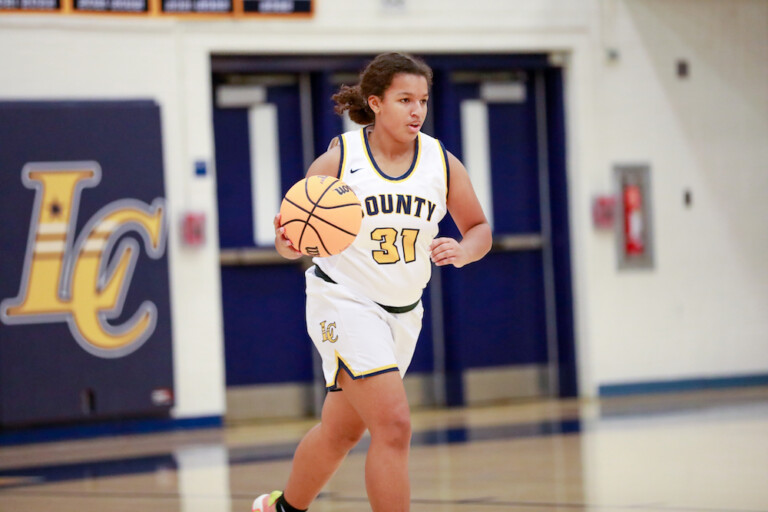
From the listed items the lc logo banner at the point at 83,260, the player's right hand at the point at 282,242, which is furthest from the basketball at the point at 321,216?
the lc logo banner at the point at 83,260

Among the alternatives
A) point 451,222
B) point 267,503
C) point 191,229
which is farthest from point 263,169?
point 267,503

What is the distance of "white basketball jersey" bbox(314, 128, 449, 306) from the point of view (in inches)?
149

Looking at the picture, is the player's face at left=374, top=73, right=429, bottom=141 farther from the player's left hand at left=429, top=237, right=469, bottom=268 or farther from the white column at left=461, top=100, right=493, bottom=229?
the white column at left=461, top=100, right=493, bottom=229

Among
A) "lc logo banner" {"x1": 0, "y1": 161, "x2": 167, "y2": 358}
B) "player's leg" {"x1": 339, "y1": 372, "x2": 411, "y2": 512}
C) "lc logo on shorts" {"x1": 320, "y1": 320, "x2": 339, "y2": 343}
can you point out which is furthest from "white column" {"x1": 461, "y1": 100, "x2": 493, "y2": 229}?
"player's leg" {"x1": 339, "y1": 372, "x2": 411, "y2": 512}

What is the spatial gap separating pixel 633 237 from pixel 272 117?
3.39 metres

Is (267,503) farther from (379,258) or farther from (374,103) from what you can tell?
(374,103)

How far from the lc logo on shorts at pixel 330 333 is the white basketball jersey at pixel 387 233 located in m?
0.15

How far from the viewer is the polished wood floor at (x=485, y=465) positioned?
485 centimetres

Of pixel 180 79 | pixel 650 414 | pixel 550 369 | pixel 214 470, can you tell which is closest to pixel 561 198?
pixel 550 369

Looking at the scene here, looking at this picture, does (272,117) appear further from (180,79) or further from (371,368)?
(371,368)

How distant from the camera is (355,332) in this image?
12.1 feet

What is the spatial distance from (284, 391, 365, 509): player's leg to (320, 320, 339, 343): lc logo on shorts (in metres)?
0.19

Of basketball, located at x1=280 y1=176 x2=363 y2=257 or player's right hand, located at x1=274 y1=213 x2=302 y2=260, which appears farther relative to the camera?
player's right hand, located at x1=274 y1=213 x2=302 y2=260

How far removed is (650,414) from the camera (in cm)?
822
